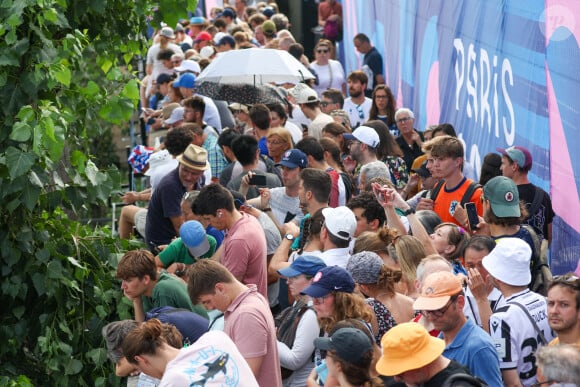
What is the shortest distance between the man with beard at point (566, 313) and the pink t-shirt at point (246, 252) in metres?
2.23

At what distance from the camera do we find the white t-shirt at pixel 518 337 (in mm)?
5051

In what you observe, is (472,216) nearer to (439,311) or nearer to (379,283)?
(379,283)

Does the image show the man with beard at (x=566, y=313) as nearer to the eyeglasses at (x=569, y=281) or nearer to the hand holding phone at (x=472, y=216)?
the eyeglasses at (x=569, y=281)

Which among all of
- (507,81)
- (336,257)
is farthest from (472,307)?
(507,81)

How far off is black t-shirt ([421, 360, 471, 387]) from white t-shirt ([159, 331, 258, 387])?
0.79 m

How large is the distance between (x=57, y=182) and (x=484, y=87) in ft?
15.4

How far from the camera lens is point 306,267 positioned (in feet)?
18.6

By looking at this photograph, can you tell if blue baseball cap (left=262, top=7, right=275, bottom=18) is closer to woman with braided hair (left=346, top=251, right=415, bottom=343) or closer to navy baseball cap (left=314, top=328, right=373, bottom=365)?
woman with braided hair (left=346, top=251, right=415, bottom=343)

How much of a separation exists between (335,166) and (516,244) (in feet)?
11.1

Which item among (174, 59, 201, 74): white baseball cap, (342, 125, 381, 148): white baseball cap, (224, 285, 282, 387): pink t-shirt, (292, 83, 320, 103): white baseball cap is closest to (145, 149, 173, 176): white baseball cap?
(342, 125, 381, 148): white baseball cap

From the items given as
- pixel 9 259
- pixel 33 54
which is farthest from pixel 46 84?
pixel 9 259

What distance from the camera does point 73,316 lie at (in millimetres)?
7094

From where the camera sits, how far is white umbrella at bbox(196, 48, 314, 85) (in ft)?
37.7

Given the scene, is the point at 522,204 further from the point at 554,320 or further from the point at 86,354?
the point at 86,354
